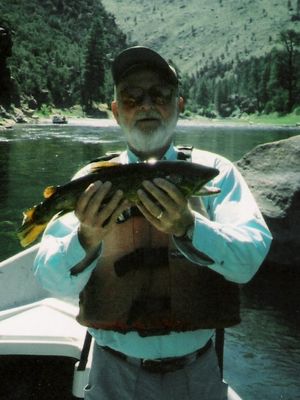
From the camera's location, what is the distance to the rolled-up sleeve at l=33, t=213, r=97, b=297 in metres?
2.61

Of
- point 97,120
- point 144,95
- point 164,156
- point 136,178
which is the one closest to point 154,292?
point 136,178

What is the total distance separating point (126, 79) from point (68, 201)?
87 centimetres

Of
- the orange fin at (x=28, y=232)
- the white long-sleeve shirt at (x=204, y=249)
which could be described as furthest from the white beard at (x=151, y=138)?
the orange fin at (x=28, y=232)

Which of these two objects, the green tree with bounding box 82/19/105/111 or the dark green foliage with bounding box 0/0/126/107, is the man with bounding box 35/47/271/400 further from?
the green tree with bounding box 82/19/105/111

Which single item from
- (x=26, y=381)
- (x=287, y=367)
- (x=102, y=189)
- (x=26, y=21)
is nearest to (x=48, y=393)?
(x=26, y=381)

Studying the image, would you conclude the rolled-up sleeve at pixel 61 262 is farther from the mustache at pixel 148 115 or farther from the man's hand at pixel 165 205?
the mustache at pixel 148 115

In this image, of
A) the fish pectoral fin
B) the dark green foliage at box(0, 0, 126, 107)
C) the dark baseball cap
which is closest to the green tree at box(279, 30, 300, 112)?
the dark green foliage at box(0, 0, 126, 107)

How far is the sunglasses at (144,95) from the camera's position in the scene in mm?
2963

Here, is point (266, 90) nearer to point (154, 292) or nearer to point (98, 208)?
point (154, 292)

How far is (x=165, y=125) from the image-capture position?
292 cm

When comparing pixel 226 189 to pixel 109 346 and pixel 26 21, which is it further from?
pixel 26 21

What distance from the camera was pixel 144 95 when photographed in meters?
2.96

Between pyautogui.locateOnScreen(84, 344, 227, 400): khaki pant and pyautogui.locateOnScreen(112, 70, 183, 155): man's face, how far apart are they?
1.18 metres

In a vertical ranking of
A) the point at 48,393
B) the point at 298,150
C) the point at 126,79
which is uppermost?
the point at 126,79
